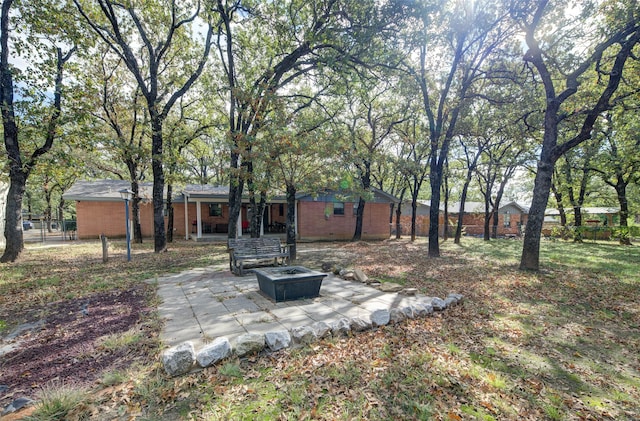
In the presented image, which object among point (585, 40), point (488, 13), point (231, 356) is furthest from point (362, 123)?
point (231, 356)

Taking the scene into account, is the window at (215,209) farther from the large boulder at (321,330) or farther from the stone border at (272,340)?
the large boulder at (321,330)

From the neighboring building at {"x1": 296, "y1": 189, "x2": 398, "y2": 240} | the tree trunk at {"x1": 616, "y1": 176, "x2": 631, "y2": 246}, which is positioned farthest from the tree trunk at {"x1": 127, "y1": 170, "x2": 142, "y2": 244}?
the tree trunk at {"x1": 616, "y1": 176, "x2": 631, "y2": 246}

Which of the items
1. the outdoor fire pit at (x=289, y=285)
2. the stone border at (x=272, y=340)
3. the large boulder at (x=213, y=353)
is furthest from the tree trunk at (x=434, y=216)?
the large boulder at (x=213, y=353)

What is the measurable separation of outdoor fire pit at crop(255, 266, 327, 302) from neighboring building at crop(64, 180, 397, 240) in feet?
36.2

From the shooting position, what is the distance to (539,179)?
793cm

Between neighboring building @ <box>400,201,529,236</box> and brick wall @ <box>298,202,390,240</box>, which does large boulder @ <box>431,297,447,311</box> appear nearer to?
brick wall @ <box>298,202,390,240</box>

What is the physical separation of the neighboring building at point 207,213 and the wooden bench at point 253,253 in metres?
8.55

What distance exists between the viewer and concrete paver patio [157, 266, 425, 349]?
385 centimetres

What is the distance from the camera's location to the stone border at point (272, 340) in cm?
286

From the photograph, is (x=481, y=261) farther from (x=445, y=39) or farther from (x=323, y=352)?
(x=323, y=352)

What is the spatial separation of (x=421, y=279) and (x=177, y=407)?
19.7ft

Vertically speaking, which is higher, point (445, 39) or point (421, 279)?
point (445, 39)

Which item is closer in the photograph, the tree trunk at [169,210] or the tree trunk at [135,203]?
the tree trunk at [135,203]

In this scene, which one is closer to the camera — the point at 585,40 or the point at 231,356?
the point at 231,356
